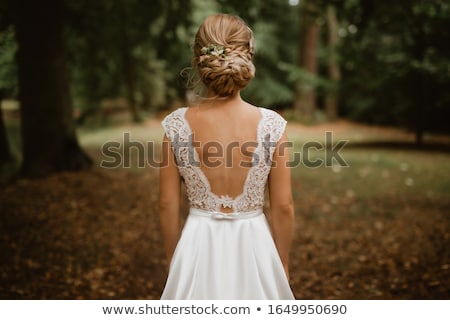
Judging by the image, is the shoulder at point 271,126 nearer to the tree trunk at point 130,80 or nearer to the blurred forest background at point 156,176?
the blurred forest background at point 156,176

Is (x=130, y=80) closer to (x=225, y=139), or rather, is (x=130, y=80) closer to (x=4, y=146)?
(x=4, y=146)

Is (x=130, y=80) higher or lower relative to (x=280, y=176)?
higher

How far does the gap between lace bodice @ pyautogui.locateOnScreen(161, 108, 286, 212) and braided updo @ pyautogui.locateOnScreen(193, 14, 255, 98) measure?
0.68 feet

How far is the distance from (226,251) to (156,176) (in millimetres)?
7632

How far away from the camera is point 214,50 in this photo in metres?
2.24

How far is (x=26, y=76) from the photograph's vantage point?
7957 mm

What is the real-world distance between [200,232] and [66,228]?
166 inches

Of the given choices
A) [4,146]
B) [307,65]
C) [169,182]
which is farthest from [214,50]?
[307,65]

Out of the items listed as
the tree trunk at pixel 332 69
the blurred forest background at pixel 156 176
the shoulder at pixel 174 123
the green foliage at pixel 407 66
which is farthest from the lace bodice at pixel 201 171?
the tree trunk at pixel 332 69

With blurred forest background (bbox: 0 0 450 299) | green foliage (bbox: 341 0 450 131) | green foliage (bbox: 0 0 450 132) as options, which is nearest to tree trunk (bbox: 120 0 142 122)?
green foliage (bbox: 0 0 450 132)

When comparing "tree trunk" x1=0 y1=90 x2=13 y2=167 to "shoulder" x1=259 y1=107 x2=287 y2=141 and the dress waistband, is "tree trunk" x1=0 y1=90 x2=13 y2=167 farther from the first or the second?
"shoulder" x1=259 y1=107 x2=287 y2=141
